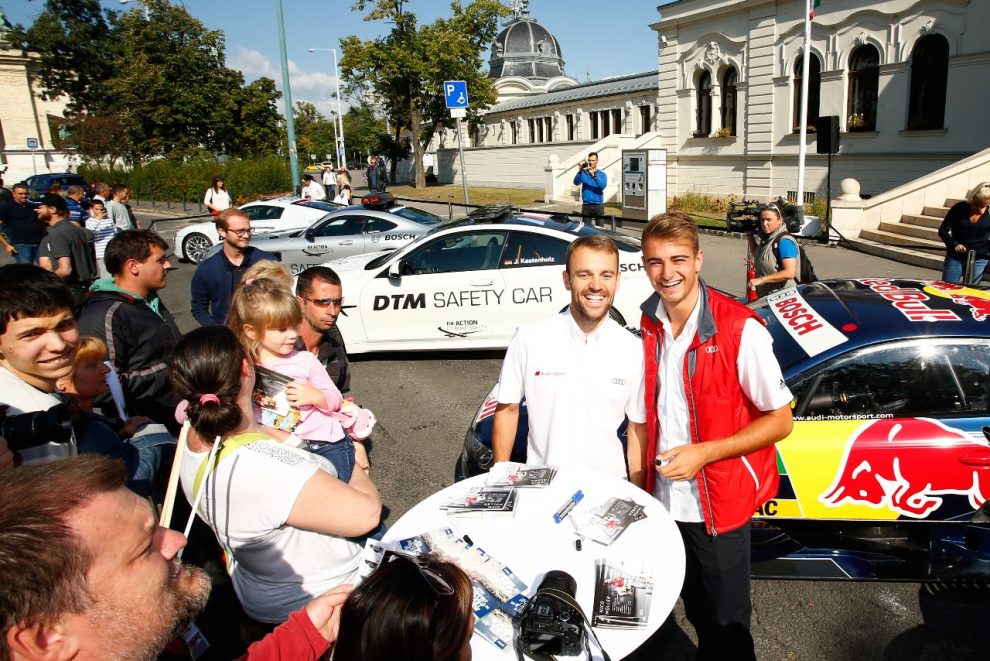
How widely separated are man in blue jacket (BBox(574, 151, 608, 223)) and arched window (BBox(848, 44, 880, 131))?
11.3m

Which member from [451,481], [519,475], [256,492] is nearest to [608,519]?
[519,475]

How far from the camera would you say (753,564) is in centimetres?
320

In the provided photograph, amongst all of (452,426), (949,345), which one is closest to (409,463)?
(452,426)

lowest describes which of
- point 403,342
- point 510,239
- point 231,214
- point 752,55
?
point 403,342

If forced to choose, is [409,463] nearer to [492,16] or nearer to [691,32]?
[691,32]

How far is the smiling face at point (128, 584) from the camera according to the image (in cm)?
119

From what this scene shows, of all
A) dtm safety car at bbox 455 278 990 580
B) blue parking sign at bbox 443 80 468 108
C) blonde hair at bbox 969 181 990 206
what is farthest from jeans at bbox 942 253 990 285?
blue parking sign at bbox 443 80 468 108

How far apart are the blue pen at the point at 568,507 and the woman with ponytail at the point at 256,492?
0.63 metres

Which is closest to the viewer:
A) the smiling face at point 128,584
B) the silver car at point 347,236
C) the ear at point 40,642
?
the ear at point 40,642

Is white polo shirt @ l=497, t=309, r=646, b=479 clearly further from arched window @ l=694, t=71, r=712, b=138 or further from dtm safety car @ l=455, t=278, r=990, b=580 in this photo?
arched window @ l=694, t=71, r=712, b=138

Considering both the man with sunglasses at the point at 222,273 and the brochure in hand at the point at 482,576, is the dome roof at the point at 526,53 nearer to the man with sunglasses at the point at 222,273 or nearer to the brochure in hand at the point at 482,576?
the man with sunglasses at the point at 222,273

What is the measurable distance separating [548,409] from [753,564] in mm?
1446

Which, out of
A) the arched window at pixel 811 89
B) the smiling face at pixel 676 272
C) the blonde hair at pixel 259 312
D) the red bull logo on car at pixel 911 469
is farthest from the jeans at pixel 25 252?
the arched window at pixel 811 89

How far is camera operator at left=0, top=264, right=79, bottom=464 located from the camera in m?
2.65
